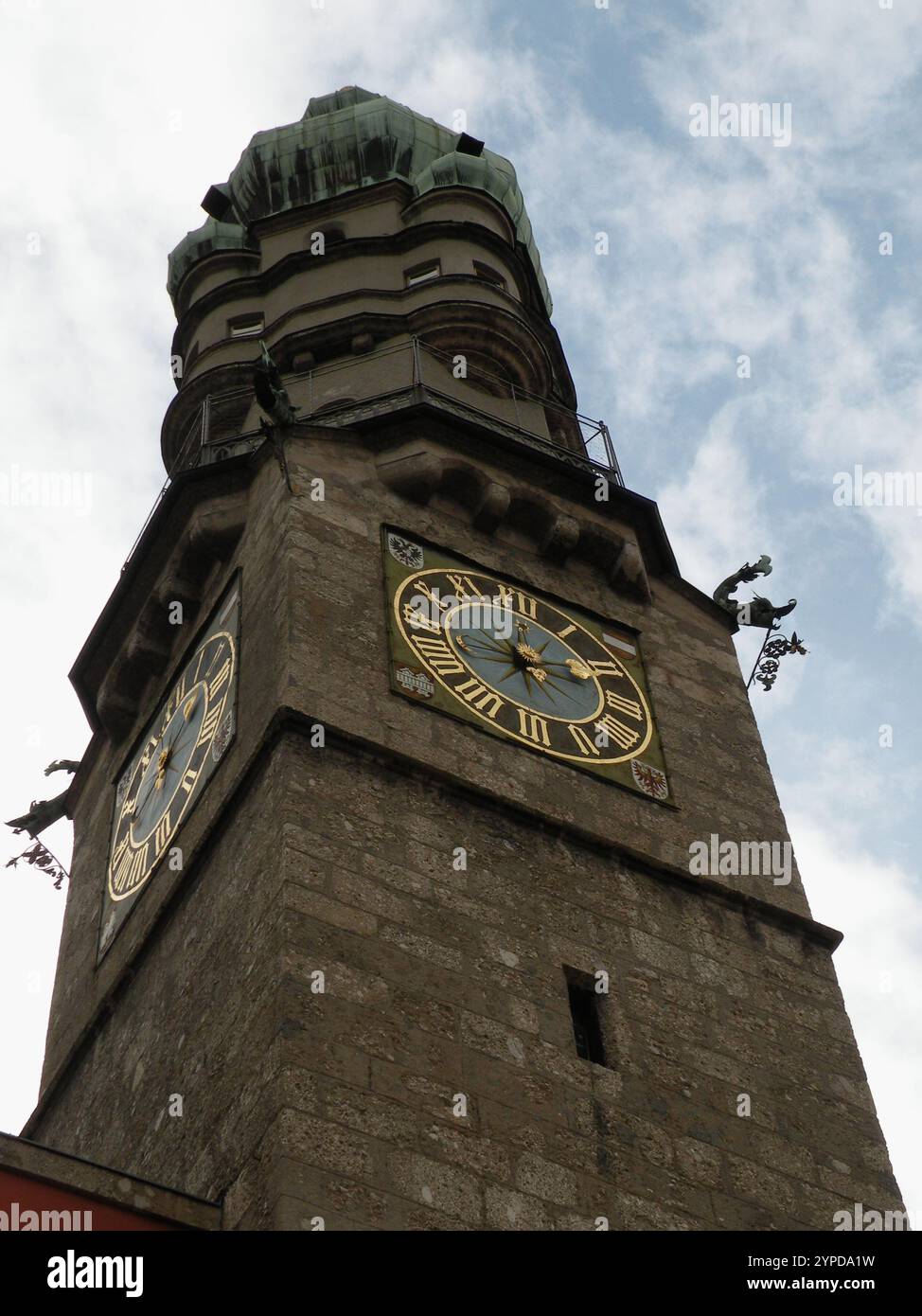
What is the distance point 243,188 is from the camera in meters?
26.5

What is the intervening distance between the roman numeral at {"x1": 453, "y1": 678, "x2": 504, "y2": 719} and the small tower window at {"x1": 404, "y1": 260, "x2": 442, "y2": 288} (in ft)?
25.8

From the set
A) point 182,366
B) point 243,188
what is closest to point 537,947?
point 182,366

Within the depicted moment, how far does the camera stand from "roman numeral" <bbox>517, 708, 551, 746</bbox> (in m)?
16.8

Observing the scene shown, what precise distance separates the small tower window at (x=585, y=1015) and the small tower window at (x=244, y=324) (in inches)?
435

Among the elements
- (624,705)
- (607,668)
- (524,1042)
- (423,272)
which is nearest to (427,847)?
(524,1042)

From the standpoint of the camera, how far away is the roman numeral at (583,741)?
17.0 m

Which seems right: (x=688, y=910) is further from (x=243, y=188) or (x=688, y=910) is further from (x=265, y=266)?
(x=243, y=188)

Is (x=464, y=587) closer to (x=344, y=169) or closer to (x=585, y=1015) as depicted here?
(x=585, y=1015)

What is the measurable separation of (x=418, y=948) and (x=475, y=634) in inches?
159

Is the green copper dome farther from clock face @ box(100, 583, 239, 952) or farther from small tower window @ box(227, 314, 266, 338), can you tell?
clock face @ box(100, 583, 239, 952)

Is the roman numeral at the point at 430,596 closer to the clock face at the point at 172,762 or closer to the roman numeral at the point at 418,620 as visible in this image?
the roman numeral at the point at 418,620

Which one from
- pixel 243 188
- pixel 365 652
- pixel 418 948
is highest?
pixel 243 188

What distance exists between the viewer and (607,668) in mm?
18281

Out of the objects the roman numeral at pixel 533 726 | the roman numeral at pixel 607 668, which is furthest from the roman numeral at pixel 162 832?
the roman numeral at pixel 607 668
